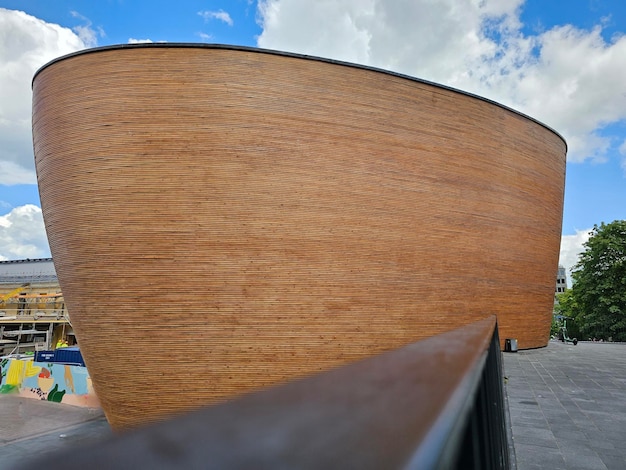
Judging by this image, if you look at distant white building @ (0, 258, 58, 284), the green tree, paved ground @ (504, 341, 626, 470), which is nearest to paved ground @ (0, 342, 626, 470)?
paved ground @ (504, 341, 626, 470)

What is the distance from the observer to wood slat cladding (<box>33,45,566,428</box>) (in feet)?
30.9

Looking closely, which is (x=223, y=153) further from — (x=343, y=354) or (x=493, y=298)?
(x=493, y=298)

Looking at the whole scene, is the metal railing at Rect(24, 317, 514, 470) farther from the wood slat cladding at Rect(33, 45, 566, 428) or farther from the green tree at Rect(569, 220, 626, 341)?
the green tree at Rect(569, 220, 626, 341)

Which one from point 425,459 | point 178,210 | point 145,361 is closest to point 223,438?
point 425,459

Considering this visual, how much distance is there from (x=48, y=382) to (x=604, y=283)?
31572 millimetres

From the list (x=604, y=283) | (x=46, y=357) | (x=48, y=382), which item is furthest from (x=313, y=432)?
(x=604, y=283)

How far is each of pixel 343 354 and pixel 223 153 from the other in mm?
5478

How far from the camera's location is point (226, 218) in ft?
31.2

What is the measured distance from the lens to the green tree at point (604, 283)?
2508 cm

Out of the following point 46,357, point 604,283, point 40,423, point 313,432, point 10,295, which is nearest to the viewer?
point 313,432

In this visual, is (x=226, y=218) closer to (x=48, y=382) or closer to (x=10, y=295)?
(x=48, y=382)

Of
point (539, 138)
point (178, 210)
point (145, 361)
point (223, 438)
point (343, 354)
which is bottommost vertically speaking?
point (145, 361)

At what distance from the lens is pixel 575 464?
3795mm

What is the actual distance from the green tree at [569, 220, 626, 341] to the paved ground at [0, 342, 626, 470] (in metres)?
14.6
